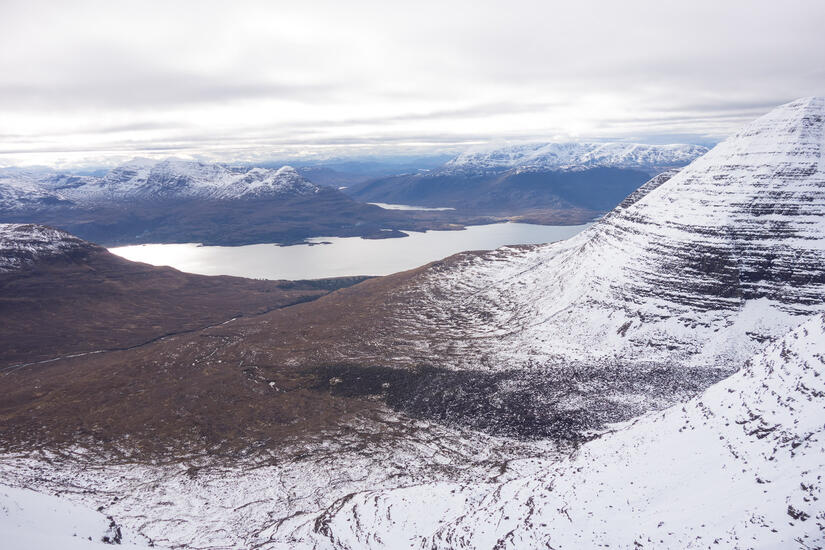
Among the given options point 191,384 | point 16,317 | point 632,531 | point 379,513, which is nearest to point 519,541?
point 632,531

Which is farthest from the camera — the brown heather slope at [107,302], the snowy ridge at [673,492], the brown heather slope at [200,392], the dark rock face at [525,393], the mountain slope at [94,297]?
the mountain slope at [94,297]

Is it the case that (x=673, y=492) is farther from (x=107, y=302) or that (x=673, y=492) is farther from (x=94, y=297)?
(x=94, y=297)

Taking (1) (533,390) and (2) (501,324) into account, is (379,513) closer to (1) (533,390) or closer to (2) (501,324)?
(1) (533,390)

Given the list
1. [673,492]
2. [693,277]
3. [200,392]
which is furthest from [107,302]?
[673,492]

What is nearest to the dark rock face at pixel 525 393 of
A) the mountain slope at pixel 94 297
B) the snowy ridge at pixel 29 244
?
the mountain slope at pixel 94 297

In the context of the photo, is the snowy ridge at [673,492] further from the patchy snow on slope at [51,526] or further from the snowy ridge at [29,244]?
the snowy ridge at [29,244]
